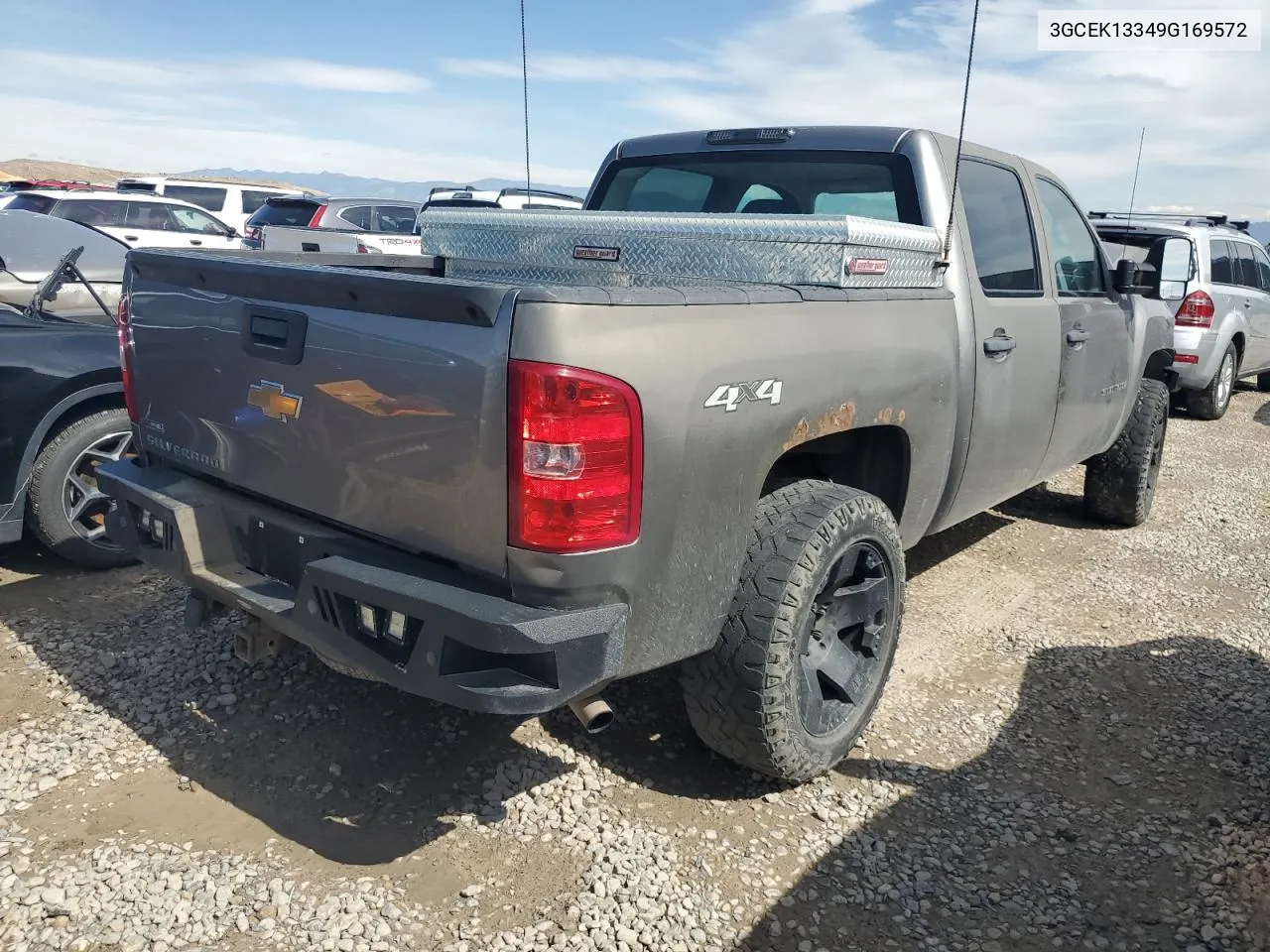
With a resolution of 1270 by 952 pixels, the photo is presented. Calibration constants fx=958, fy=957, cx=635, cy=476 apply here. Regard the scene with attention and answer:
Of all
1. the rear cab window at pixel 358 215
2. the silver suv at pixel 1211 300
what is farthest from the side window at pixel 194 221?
the silver suv at pixel 1211 300

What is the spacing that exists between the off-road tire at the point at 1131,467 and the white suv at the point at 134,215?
40.3 ft

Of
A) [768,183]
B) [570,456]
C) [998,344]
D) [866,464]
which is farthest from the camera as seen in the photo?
[768,183]

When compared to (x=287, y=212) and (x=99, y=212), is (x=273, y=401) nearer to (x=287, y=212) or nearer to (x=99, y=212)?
(x=287, y=212)

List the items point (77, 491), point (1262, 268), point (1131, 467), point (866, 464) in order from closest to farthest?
1. point (866, 464)
2. point (77, 491)
3. point (1131, 467)
4. point (1262, 268)

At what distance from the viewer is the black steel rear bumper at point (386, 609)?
2.10 metres

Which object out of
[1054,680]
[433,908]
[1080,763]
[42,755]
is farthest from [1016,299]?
[42,755]

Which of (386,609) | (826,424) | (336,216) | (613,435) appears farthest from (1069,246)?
(336,216)

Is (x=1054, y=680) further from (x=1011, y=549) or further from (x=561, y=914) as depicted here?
(x=561, y=914)

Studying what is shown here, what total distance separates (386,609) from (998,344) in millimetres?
2468

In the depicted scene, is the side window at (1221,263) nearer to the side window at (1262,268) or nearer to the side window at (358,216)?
the side window at (1262,268)

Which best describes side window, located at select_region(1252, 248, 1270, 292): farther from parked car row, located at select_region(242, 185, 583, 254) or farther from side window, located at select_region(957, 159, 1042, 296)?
side window, located at select_region(957, 159, 1042, 296)

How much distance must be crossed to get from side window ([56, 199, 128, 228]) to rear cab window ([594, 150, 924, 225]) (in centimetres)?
1287

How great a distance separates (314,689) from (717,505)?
1817 mm

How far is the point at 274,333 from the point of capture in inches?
99.3
